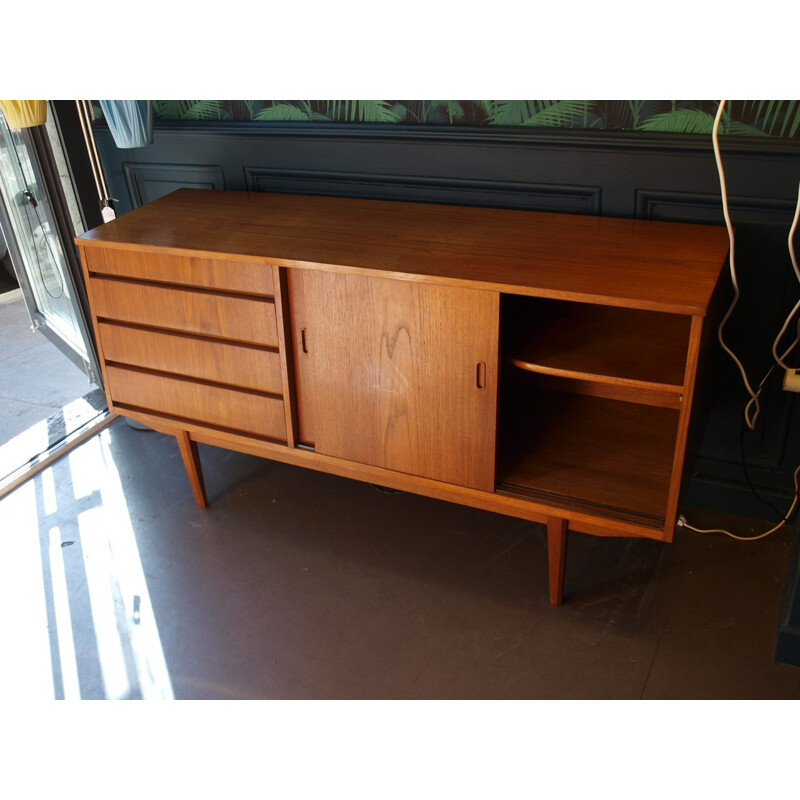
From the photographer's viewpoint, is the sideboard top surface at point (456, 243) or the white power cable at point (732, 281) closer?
the sideboard top surface at point (456, 243)

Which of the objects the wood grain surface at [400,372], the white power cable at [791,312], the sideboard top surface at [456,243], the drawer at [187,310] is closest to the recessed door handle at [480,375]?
the wood grain surface at [400,372]

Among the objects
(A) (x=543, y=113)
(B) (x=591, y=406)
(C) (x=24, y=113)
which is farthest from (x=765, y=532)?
(C) (x=24, y=113)

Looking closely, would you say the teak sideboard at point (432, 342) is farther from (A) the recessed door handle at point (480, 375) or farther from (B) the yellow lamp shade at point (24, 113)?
(B) the yellow lamp shade at point (24, 113)

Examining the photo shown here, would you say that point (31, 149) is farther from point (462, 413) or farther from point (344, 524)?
point (462, 413)

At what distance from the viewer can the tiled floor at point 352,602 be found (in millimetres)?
1562

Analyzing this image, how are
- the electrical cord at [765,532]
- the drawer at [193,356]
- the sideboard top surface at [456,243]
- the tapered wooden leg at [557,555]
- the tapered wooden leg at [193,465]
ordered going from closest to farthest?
the sideboard top surface at [456,243], the tapered wooden leg at [557,555], the drawer at [193,356], the electrical cord at [765,532], the tapered wooden leg at [193,465]

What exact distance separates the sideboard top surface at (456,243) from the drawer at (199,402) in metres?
0.33

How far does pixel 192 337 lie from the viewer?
1778 mm

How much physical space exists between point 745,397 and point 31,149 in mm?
2012
